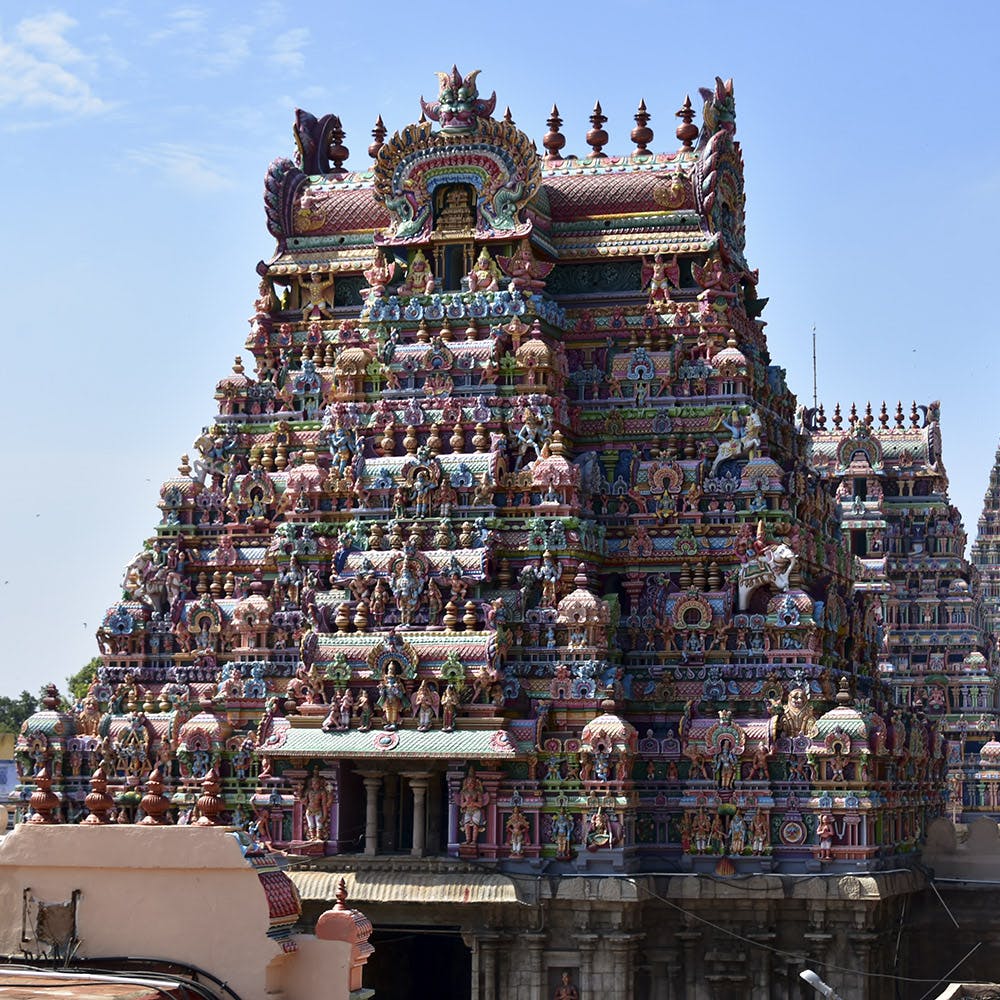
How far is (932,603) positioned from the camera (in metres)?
90.3

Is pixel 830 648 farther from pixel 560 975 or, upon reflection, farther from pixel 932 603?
pixel 932 603

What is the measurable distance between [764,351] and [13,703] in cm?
8704

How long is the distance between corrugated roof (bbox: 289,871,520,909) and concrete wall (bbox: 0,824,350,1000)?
58.2ft

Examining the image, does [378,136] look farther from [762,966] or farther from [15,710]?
[15,710]

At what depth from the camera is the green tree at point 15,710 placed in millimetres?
132500

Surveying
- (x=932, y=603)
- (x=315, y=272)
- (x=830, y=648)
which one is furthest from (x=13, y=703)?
(x=830, y=648)

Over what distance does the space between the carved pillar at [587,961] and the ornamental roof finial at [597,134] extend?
21675 mm

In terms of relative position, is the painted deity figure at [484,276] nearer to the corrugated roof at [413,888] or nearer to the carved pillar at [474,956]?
the corrugated roof at [413,888]

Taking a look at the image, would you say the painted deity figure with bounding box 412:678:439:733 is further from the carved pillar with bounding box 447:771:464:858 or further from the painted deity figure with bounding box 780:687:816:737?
the painted deity figure with bounding box 780:687:816:737

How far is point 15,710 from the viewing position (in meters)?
135

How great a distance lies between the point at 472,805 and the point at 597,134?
20.2 meters

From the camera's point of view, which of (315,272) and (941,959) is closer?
(941,959)

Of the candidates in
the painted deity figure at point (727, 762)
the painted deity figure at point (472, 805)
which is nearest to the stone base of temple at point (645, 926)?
the painted deity figure at point (472, 805)

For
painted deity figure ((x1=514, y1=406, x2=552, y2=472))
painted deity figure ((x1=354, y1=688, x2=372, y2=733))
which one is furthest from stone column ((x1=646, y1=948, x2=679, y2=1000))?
painted deity figure ((x1=514, y1=406, x2=552, y2=472))
